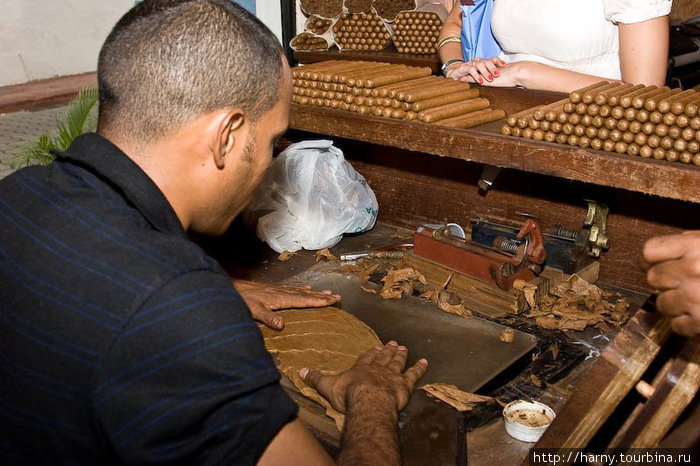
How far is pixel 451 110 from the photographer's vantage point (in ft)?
9.19

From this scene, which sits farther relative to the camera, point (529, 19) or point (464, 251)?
point (529, 19)

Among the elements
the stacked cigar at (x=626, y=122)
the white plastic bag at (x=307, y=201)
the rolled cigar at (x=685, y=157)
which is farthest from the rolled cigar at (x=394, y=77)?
the rolled cigar at (x=685, y=157)

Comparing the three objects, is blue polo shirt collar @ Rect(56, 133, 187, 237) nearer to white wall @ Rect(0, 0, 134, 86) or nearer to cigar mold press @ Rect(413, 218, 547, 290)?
cigar mold press @ Rect(413, 218, 547, 290)

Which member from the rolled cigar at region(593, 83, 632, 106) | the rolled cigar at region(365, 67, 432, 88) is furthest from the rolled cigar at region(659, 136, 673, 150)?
the rolled cigar at region(365, 67, 432, 88)

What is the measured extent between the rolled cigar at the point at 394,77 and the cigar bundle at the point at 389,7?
1.66 metres

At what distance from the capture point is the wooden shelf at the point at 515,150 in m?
2.16

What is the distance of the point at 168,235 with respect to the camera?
51.5 inches

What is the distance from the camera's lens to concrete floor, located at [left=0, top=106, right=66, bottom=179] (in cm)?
632

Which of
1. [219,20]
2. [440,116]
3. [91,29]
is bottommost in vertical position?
[91,29]

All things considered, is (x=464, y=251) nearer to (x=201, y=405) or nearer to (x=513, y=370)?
(x=513, y=370)

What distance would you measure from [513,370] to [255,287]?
41.1 inches

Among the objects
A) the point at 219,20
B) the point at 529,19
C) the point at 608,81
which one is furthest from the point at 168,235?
the point at 529,19

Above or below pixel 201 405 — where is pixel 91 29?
below

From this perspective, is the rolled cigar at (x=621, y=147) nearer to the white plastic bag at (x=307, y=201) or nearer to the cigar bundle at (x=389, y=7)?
the white plastic bag at (x=307, y=201)
